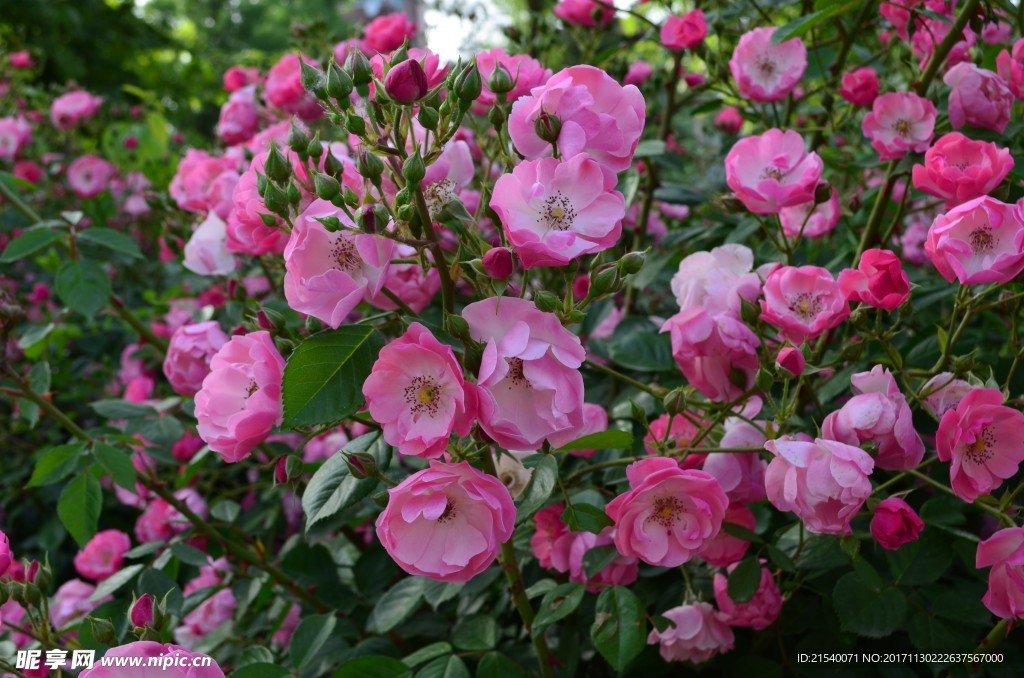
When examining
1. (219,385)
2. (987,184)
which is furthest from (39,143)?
(987,184)

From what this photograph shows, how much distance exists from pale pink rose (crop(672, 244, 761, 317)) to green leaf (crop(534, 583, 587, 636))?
1.39ft

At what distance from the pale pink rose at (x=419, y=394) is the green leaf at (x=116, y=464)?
29.7 inches

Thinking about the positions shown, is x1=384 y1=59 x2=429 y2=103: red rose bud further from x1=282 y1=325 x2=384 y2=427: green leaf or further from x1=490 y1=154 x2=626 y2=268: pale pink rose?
x1=282 y1=325 x2=384 y2=427: green leaf

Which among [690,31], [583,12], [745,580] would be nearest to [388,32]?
[583,12]

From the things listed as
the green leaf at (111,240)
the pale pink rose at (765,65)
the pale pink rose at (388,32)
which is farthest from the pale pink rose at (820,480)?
the pale pink rose at (388,32)

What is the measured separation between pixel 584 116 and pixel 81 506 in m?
1.10

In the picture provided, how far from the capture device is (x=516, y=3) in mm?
9391

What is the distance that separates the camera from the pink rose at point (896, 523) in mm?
982

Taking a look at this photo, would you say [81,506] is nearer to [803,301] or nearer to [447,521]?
[447,521]

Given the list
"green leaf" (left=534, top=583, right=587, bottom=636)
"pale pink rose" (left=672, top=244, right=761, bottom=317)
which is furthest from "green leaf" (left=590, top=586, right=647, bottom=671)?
"pale pink rose" (left=672, top=244, right=761, bottom=317)

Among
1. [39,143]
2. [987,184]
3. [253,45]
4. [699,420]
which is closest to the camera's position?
[987,184]

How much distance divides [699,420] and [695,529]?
254mm

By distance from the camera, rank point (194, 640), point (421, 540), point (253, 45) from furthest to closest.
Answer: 1. point (253, 45)
2. point (194, 640)
3. point (421, 540)

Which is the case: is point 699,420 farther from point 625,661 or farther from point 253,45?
point 253,45
